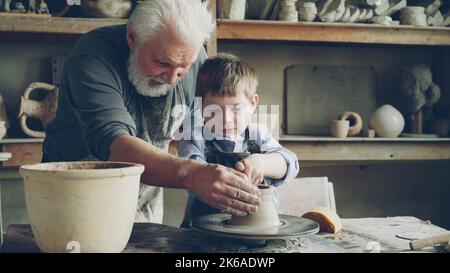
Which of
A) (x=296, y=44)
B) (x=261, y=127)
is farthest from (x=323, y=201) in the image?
(x=296, y=44)

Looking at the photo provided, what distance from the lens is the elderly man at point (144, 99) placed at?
4.58 feet

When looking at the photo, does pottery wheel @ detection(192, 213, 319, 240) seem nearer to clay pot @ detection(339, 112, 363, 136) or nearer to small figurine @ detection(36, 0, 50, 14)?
small figurine @ detection(36, 0, 50, 14)

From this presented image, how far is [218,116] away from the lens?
1911 mm

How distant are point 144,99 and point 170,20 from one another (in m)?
0.35

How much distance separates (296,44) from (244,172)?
2.45 meters

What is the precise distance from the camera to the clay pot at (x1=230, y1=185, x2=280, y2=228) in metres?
1.42

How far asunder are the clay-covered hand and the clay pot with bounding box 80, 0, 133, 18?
6.21 feet

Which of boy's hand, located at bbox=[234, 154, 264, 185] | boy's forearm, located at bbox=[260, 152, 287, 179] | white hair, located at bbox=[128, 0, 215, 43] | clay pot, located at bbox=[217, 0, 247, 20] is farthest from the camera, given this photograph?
clay pot, located at bbox=[217, 0, 247, 20]

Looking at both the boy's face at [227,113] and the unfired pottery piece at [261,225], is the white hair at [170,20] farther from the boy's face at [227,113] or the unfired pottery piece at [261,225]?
the unfired pottery piece at [261,225]

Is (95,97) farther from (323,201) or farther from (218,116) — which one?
(323,201)

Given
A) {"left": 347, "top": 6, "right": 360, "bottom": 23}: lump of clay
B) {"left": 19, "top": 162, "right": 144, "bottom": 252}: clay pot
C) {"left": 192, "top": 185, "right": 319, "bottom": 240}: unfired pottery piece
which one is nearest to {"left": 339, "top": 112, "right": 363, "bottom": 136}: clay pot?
{"left": 347, "top": 6, "right": 360, "bottom": 23}: lump of clay

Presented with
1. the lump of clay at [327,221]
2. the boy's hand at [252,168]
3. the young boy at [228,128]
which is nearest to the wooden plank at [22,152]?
the young boy at [228,128]

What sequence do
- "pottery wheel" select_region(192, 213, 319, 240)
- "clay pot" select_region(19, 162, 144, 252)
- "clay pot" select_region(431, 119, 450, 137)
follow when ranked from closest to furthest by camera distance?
"clay pot" select_region(19, 162, 144, 252) < "pottery wheel" select_region(192, 213, 319, 240) < "clay pot" select_region(431, 119, 450, 137)

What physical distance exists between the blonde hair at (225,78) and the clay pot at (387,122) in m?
1.76
